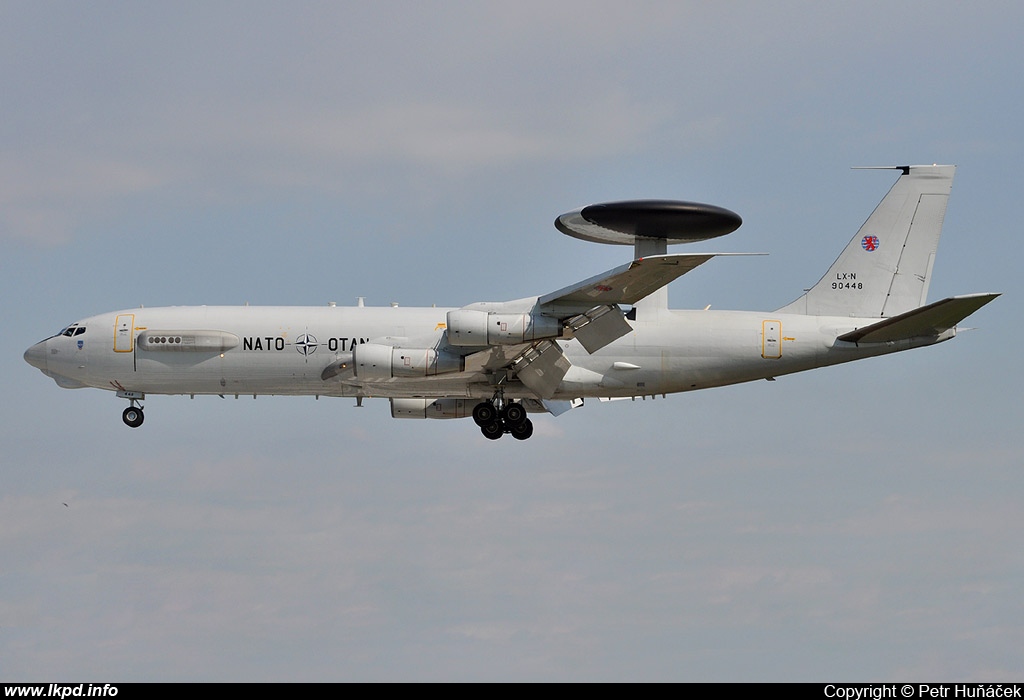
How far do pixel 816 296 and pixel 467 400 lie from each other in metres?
12.0

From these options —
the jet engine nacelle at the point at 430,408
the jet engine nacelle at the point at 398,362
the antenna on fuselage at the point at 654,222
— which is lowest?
the jet engine nacelle at the point at 430,408

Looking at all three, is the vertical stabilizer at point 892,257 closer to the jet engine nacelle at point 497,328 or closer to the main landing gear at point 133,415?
the jet engine nacelle at point 497,328

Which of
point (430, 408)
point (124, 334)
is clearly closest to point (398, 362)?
point (430, 408)

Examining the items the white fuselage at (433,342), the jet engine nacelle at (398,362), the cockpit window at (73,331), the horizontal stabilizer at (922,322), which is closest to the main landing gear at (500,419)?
the white fuselage at (433,342)

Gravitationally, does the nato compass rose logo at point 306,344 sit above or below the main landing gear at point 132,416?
above

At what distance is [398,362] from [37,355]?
13302 mm

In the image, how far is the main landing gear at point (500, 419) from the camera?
132 feet

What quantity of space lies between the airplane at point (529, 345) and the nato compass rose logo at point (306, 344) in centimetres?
3

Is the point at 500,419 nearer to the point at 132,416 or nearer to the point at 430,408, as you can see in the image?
the point at 430,408

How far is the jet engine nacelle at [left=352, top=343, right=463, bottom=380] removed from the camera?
120 feet

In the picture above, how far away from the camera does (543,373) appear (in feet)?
127

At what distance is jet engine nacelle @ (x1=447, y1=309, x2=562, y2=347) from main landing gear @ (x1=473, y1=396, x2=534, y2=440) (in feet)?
17.5
